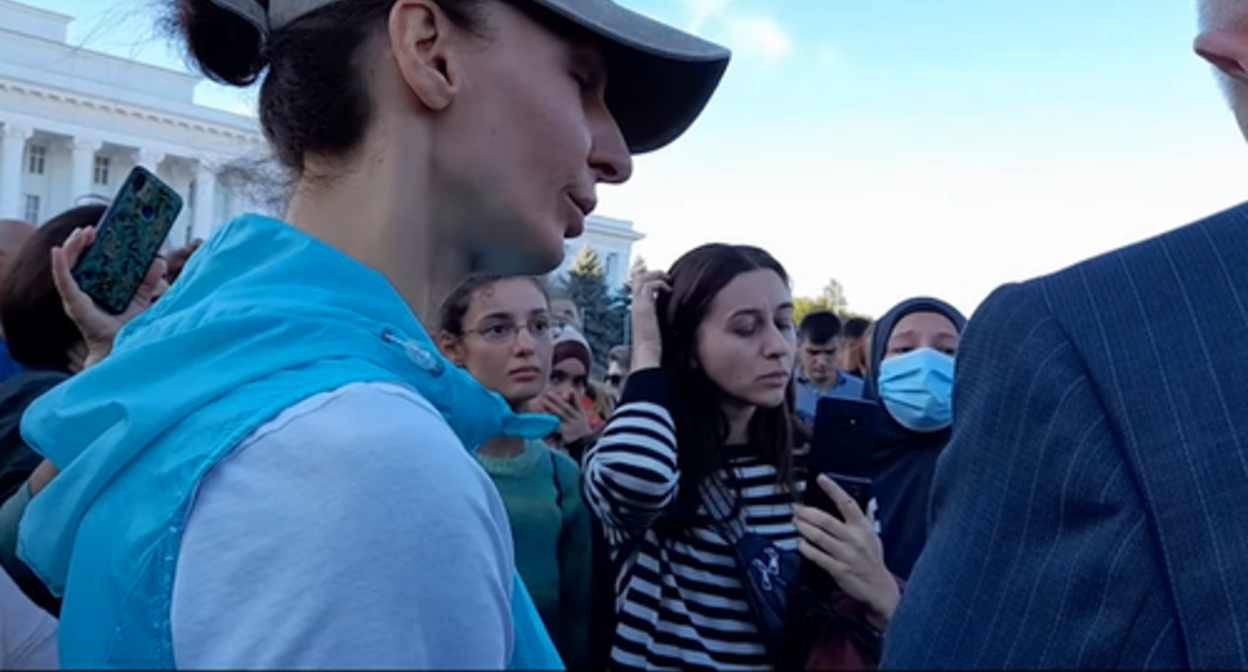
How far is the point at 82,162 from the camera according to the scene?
1609 inches

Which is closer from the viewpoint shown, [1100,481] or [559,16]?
[1100,481]

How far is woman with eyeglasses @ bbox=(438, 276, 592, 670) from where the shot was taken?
Answer: 333 cm

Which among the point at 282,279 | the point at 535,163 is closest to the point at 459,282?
the point at 535,163

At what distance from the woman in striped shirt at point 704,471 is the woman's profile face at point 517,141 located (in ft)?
5.91

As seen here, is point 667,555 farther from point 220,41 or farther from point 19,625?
point 220,41

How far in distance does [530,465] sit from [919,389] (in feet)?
4.93

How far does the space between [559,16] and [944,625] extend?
0.80 metres

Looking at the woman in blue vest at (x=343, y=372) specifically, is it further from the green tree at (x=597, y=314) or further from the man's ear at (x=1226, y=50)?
the green tree at (x=597, y=314)

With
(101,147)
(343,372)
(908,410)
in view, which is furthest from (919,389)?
(101,147)

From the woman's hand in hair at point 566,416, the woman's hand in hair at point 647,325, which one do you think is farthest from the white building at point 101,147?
the woman's hand in hair at point 647,325

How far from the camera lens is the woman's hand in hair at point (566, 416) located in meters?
5.01

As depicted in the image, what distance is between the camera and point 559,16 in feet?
4.18

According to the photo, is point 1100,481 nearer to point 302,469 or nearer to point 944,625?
point 944,625

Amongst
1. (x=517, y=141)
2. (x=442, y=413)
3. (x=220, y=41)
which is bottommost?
(x=442, y=413)
